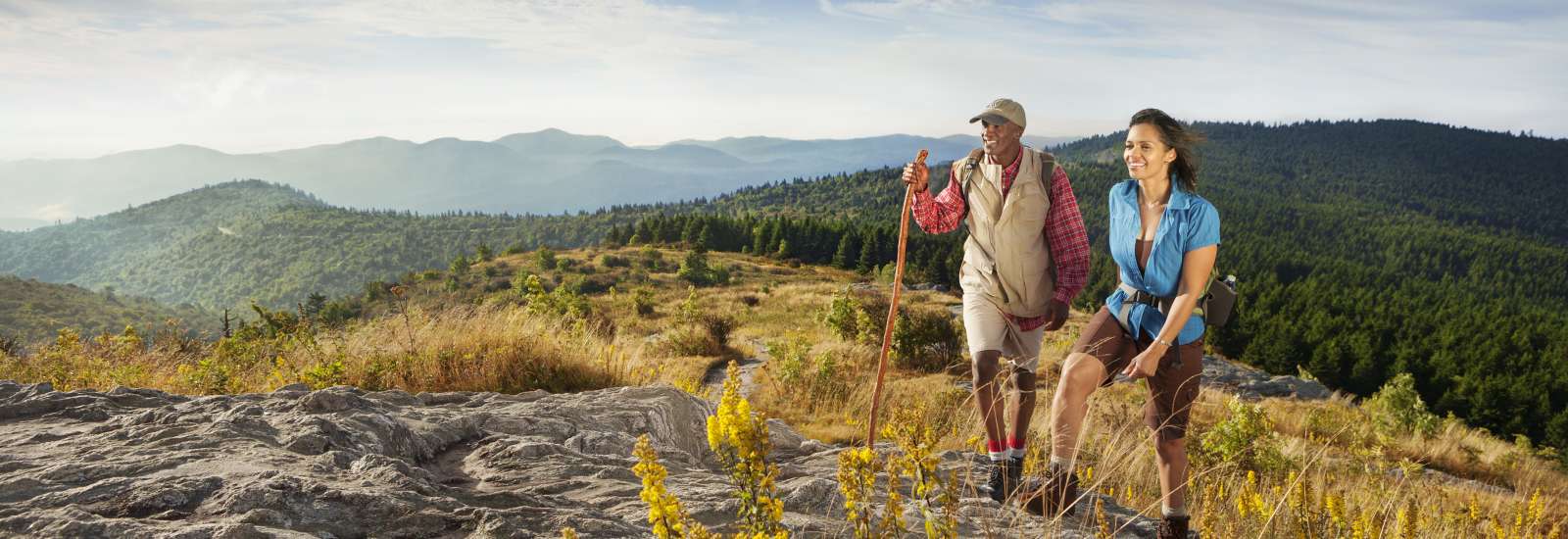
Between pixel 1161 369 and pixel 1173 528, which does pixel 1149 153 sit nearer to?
pixel 1161 369

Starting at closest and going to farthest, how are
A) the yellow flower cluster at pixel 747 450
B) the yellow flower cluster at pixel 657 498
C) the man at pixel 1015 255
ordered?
the yellow flower cluster at pixel 657 498
the yellow flower cluster at pixel 747 450
the man at pixel 1015 255

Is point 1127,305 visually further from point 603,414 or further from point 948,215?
point 603,414

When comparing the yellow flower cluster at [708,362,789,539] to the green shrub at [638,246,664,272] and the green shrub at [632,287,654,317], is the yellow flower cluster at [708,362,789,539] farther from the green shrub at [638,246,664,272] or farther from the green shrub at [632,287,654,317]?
the green shrub at [638,246,664,272]

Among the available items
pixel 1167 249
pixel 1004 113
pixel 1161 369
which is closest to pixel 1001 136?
pixel 1004 113

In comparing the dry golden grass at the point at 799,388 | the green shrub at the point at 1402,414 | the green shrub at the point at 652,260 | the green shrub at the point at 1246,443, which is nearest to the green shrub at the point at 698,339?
the dry golden grass at the point at 799,388

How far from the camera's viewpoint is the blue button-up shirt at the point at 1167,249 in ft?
10.5

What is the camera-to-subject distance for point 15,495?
7.58 feet

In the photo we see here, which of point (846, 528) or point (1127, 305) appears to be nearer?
point (846, 528)

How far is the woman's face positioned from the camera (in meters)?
3.38

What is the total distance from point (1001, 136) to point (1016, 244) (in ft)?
1.87

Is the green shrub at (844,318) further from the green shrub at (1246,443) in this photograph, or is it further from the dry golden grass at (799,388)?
the green shrub at (1246,443)

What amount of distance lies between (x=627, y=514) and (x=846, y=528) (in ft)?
2.72

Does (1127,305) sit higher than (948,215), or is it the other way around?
(948,215)

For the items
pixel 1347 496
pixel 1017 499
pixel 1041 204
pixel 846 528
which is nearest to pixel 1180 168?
pixel 1041 204
